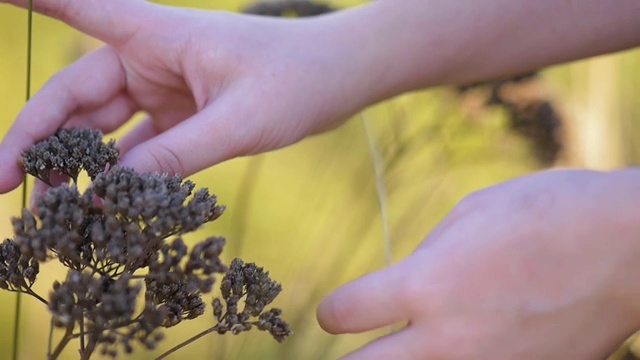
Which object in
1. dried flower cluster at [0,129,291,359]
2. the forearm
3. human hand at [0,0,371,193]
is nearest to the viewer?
dried flower cluster at [0,129,291,359]

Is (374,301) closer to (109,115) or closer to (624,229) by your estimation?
(624,229)


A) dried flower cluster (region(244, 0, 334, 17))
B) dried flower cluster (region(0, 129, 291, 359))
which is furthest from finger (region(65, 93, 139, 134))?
dried flower cluster (region(0, 129, 291, 359))

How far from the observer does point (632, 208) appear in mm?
458

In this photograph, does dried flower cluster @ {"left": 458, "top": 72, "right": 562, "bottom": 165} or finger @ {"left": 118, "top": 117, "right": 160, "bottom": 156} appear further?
dried flower cluster @ {"left": 458, "top": 72, "right": 562, "bottom": 165}

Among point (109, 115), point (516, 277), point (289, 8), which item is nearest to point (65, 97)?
point (109, 115)

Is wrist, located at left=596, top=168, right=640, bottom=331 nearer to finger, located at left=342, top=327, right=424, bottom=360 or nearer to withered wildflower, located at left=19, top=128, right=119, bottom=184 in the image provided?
finger, located at left=342, top=327, right=424, bottom=360

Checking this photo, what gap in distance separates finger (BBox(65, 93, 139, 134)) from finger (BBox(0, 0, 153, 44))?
11cm

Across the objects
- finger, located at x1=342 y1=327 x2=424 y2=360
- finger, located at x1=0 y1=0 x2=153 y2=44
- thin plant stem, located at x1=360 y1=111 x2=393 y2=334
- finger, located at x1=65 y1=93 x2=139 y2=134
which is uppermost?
finger, located at x1=0 y1=0 x2=153 y2=44

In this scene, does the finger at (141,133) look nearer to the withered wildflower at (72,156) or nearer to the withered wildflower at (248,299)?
the withered wildflower at (72,156)

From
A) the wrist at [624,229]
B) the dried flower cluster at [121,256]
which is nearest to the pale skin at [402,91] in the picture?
the wrist at [624,229]

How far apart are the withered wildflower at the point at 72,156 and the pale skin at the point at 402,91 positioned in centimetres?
7

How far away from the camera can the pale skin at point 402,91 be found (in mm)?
463

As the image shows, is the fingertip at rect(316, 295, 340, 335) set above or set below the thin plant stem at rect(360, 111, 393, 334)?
above

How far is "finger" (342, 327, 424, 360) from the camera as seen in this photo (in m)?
0.47
